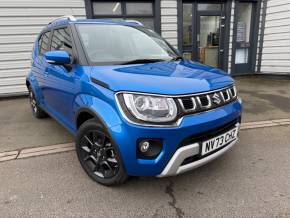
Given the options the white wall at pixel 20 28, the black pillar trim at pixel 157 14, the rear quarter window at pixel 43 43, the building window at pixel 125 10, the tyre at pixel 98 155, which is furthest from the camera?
the black pillar trim at pixel 157 14

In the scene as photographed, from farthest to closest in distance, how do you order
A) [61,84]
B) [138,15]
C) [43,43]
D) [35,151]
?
[138,15] < [43,43] < [35,151] < [61,84]

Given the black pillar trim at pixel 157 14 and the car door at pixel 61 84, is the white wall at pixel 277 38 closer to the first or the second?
the black pillar trim at pixel 157 14

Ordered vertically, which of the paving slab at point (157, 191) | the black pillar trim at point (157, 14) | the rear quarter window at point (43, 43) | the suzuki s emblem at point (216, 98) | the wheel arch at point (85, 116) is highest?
the black pillar trim at point (157, 14)

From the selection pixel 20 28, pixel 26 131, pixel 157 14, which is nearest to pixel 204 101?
pixel 26 131

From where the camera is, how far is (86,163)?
260 cm

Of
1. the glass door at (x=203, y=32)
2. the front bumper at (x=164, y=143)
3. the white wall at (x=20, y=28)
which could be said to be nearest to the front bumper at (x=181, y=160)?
the front bumper at (x=164, y=143)

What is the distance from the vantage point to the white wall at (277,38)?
24.8 feet

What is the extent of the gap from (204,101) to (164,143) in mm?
545

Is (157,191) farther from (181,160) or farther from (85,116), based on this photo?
(85,116)

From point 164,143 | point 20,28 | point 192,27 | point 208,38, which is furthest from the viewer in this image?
point 208,38

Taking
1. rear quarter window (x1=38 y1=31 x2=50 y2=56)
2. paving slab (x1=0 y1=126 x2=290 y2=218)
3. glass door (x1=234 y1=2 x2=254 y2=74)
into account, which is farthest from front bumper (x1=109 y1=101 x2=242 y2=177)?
glass door (x1=234 y1=2 x2=254 y2=74)

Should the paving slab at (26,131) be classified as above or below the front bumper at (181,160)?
below

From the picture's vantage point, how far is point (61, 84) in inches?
113

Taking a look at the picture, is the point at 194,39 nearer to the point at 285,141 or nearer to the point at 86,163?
the point at 285,141
